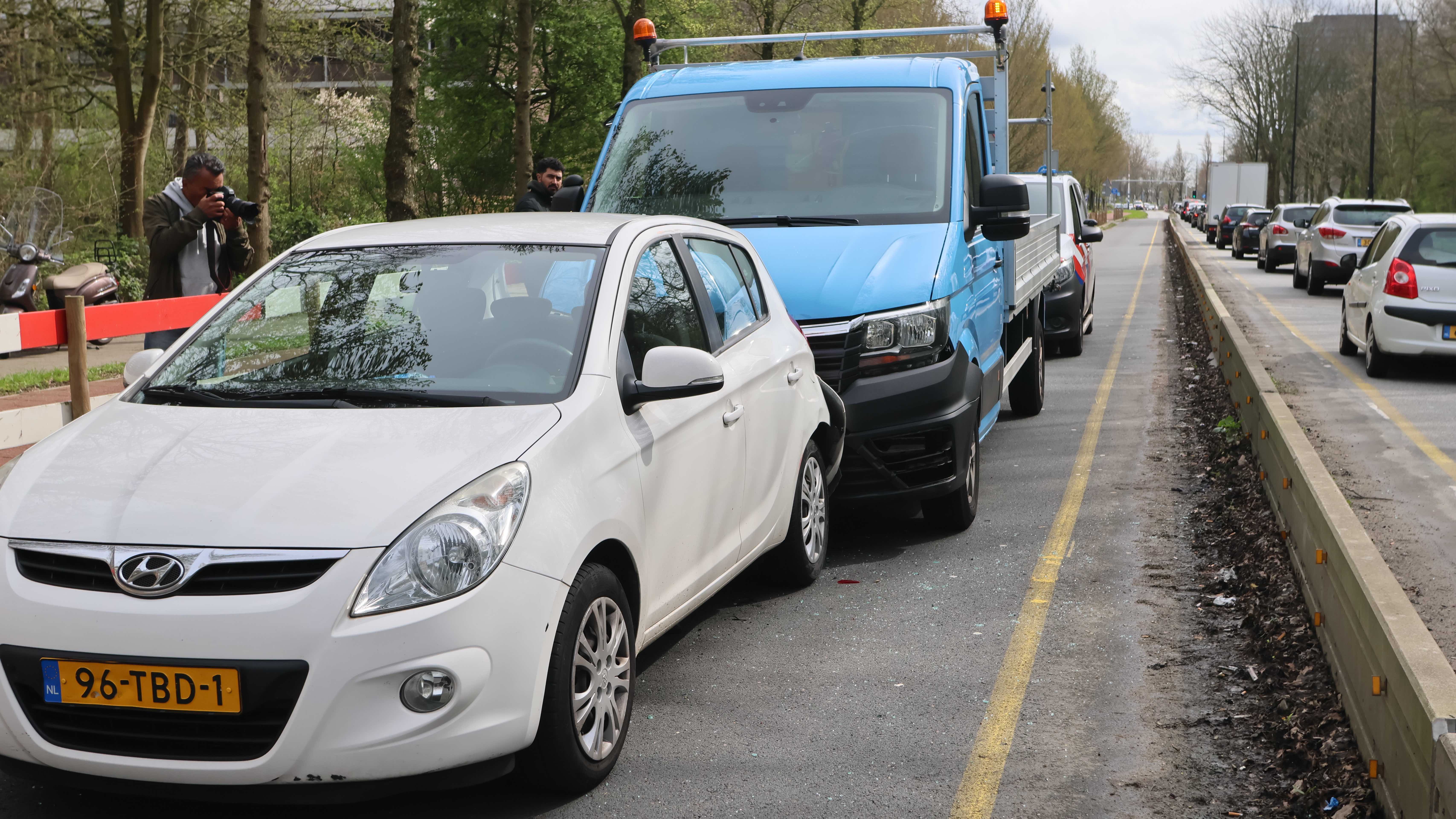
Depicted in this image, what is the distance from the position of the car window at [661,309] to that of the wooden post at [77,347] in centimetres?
384

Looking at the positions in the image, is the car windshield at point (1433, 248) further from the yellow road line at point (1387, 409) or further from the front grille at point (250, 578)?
the front grille at point (250, 578)

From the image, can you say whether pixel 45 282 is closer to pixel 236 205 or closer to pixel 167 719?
pixel 236 205

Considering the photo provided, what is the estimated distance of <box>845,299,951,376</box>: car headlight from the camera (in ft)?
21.5

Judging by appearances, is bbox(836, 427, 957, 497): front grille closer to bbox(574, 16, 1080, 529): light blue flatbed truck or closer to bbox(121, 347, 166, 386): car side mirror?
bbox(574, 16, 1080, 529): light blue flatbed truck

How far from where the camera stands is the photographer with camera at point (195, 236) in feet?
25.8

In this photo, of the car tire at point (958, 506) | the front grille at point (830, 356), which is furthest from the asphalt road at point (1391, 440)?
the front grille at point (830, 356)

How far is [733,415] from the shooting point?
511cm

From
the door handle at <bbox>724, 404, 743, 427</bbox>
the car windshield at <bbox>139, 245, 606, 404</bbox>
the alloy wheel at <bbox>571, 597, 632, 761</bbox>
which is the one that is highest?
the car windshield at <bbox>139, 245, 606, 404</bbox>

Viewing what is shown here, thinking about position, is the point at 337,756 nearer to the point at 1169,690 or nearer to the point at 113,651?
the point at 113,651

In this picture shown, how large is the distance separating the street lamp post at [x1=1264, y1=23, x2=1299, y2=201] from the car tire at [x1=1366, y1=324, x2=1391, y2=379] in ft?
213

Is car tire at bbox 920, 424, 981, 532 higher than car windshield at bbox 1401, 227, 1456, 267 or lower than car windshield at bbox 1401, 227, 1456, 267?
lower

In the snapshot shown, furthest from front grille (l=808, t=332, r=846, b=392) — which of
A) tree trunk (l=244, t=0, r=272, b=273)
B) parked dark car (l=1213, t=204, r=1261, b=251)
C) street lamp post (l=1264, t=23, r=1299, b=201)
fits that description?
street lamp post (l=1264, t=23, r=1299, b=201)

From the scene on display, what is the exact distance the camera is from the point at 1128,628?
561 centimetres

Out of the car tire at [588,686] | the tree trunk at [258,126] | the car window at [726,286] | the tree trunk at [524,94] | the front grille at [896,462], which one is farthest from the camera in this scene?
the tree trunk at [524,94]
